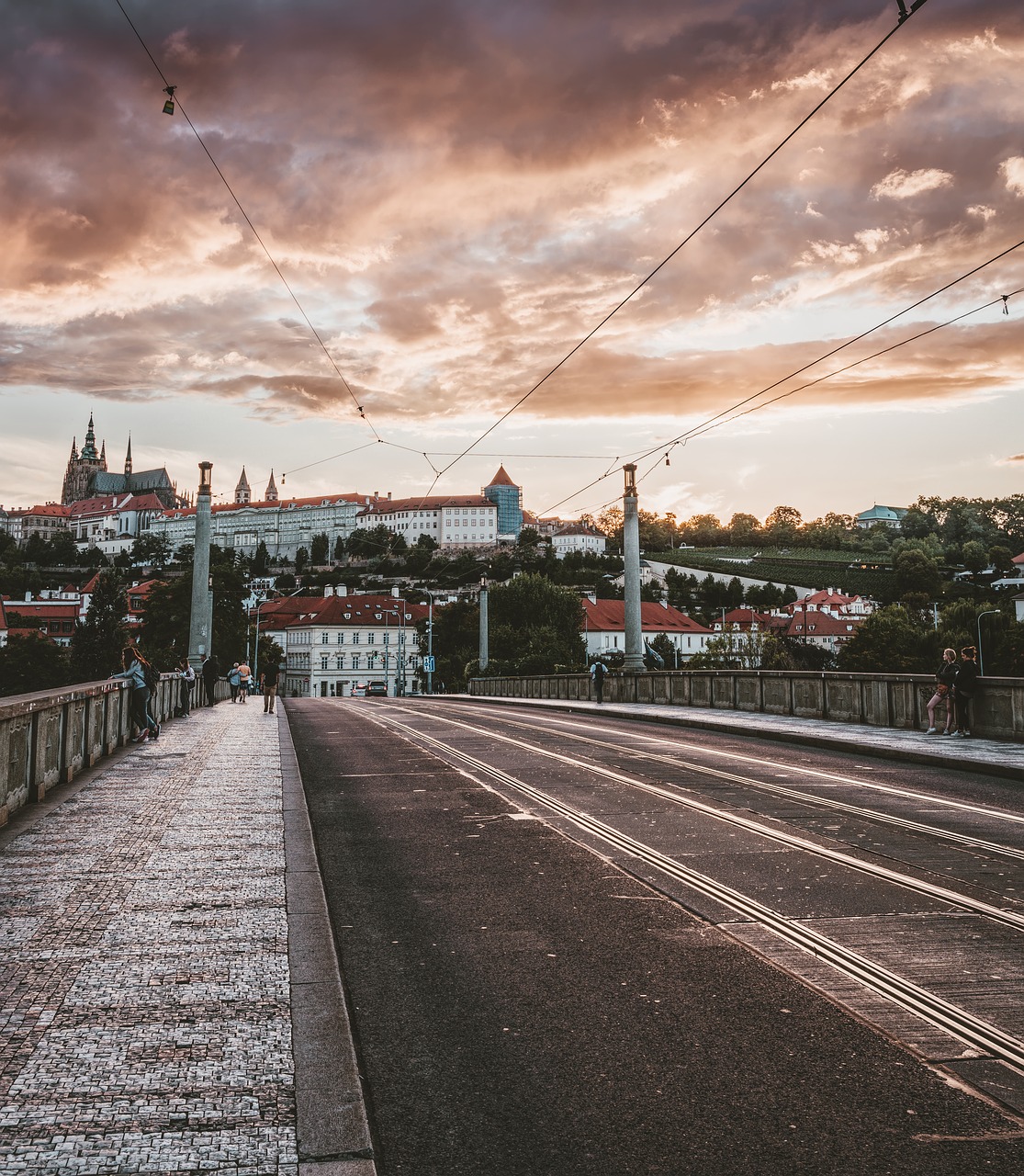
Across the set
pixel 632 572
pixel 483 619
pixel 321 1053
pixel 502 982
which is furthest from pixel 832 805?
pixel 483 619

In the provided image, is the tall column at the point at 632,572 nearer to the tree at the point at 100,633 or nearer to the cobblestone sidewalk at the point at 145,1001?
the cobblestone sidewalk at the point at 145,1001

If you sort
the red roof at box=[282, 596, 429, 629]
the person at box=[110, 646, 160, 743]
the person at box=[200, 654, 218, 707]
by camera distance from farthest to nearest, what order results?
the red roof at box=[282, 596, 429, 629] < the person at box=[200, 654, 218, 707] < the person at box=[110, 646, 160, 743]

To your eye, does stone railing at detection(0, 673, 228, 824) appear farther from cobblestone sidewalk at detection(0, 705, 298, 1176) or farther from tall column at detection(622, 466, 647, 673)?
tall column at detection(622, 466, 647, 673)

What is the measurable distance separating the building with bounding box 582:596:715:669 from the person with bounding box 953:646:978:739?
117 m

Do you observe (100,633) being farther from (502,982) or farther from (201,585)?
(502,982)

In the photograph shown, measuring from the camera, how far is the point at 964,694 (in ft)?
59.3

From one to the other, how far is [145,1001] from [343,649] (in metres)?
124

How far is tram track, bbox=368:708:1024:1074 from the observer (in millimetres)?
4332

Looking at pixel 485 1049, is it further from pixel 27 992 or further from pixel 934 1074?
pixel 27 992

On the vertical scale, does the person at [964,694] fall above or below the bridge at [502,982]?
above

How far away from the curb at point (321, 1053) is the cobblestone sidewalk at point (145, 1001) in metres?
0.06

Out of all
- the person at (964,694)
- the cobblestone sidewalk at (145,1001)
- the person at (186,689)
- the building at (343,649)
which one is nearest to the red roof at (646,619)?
the building at (343,649)

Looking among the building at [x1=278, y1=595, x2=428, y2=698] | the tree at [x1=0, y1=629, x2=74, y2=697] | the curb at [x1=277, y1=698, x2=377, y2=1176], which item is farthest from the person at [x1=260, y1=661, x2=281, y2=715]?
the building at [x1=278, y1=595, x2=428, y2=698]

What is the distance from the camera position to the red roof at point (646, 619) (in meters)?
142
